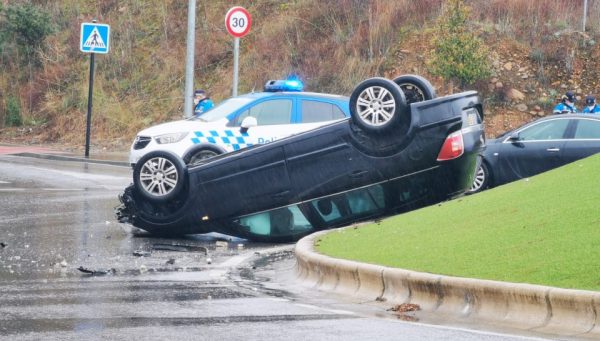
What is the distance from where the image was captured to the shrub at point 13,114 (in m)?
35.2

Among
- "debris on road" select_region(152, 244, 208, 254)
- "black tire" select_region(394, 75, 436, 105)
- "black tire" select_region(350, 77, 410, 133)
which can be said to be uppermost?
"black tire" select_region(394, 75, 436, 105)

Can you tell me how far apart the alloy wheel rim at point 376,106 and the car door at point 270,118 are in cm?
457

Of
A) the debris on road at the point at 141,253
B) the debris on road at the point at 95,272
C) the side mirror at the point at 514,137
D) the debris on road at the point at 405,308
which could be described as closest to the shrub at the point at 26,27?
the side mirror at the point at 514,137

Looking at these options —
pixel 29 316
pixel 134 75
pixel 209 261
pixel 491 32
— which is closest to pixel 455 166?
pixel 209 261

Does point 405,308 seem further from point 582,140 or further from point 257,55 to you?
point 257,55

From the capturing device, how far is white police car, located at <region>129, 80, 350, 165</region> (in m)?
17.9

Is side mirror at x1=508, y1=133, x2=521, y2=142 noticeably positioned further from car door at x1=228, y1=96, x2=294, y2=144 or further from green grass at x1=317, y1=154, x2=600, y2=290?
green grass at x1=317, y1=154, x2=600, y2=290

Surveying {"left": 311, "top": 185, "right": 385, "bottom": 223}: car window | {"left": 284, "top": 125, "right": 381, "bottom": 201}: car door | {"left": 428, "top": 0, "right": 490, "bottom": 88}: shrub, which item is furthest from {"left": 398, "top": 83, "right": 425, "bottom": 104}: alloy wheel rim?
{"left": 428, "top": 0, "right": 490, "bottom": 88}: shrub

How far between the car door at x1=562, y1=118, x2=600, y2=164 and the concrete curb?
330 inches

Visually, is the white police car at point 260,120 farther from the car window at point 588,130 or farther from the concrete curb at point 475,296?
the concrete curb at point 475,296

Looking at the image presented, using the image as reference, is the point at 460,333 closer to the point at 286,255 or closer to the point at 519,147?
the point at 286,255

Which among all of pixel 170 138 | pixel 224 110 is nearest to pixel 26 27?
pixel 170 138

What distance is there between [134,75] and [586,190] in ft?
82.3

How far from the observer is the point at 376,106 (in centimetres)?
1341
